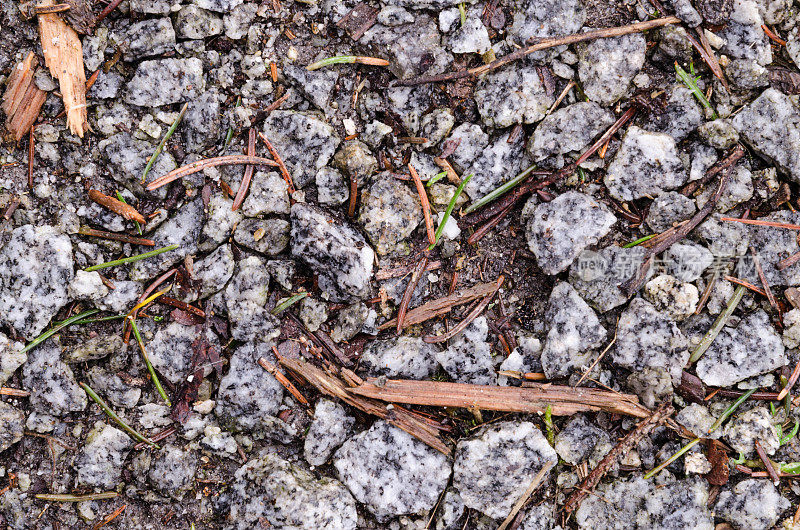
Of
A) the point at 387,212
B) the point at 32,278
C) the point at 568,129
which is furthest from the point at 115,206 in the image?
the point at 568,129

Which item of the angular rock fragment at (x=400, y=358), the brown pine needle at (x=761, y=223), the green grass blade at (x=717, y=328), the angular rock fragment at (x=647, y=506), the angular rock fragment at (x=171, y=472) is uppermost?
the brown pine needle at (x=761, y=223)

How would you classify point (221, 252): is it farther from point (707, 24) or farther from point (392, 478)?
point (707, 24)

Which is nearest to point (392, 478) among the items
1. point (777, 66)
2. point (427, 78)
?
point (427, 78)

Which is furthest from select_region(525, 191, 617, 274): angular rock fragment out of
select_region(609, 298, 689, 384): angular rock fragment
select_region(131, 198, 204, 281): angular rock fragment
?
select_region(131, 198, 204, 281): angular rock fragment

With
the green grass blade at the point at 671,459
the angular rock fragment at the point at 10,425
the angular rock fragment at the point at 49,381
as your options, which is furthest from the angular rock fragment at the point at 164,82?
the green grass blade at the point at 671,459

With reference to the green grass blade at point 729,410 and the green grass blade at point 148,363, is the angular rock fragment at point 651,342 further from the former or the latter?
the green grass blade at point 148,363

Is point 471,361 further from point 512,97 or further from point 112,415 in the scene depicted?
point 112,415
